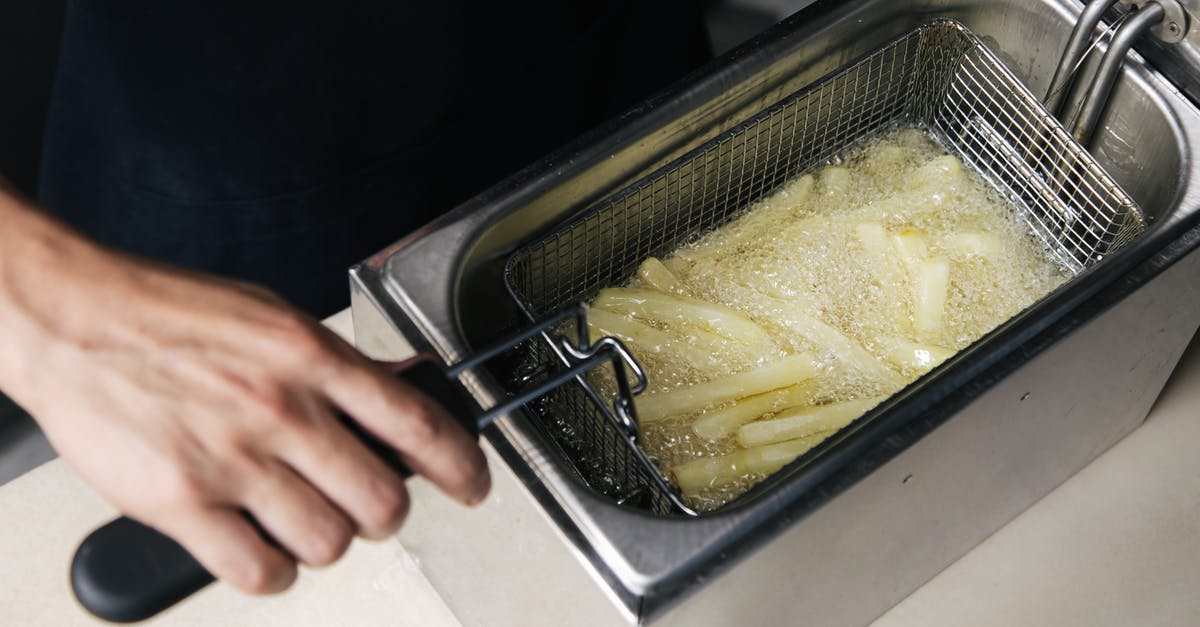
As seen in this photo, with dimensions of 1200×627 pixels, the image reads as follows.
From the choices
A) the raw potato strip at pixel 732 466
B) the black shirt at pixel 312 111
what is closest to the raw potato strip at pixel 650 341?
the raw potato strip at pixel 732 466

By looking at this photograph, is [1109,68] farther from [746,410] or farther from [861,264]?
[746,410]

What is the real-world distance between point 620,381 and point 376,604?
0.41 m

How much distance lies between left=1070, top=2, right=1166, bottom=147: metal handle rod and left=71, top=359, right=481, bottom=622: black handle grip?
0.89 meters

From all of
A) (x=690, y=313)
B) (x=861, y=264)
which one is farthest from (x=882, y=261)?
(x=690, y=313)

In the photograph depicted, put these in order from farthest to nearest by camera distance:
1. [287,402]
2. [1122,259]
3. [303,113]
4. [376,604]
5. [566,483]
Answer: [303,113] < [376,604] < [1122,259] < [566,483] < [287,402]

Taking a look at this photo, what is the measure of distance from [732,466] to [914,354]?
0.77 feet

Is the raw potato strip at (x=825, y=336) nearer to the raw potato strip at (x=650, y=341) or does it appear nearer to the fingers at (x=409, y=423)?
the raw potato strip at (x=650, y=341)

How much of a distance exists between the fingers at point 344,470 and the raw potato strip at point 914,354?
666 mm

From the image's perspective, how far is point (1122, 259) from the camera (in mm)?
1115

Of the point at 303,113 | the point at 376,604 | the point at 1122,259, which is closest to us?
the point at 1122,259

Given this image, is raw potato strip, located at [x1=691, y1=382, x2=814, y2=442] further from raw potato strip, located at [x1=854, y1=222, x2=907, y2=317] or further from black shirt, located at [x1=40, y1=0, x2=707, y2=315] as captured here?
black shirt, located at [x1=40, y1=0, x2=707, y2=315]

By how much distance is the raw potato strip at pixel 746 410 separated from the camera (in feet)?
3.81

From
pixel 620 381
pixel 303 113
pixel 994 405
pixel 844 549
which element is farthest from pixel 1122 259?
pixel 303 113

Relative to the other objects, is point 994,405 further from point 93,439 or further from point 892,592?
point 93,439
